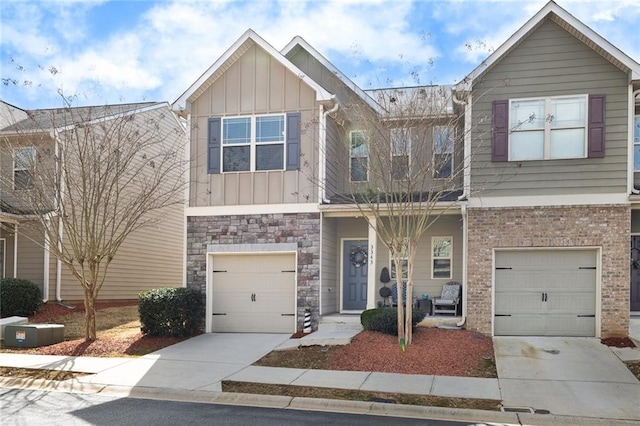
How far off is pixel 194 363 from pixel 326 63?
28.8ft

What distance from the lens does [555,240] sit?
1264 cm

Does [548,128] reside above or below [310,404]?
above

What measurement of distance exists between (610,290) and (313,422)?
818cm

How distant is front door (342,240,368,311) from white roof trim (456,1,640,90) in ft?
17.1

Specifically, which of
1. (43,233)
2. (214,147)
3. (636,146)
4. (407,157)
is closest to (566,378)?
(407,157)

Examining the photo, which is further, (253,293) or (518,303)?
(253,293)

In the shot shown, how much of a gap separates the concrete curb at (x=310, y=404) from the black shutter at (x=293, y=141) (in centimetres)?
693

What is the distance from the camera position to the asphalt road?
7.31 m

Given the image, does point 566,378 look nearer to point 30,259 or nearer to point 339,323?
point 339,323

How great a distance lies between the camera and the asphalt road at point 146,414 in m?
7.31

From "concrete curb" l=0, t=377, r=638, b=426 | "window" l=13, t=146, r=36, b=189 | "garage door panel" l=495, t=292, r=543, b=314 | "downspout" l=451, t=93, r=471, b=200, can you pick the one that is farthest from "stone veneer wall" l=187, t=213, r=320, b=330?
"concrete curb" l=0, t=377, r=638, b=426

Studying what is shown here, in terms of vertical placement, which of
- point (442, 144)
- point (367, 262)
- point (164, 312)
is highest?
point (442, 144)

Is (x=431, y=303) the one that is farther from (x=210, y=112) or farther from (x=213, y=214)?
(x=210, y=112)

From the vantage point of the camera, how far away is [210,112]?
15031mm
